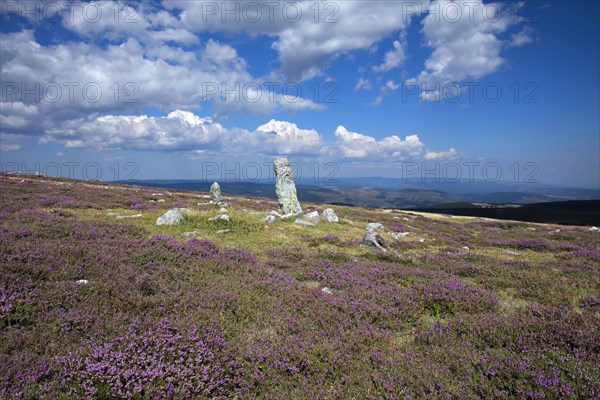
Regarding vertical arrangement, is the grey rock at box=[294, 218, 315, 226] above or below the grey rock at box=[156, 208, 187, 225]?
below

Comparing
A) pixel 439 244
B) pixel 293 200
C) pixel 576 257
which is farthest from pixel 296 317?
pixel 293 200

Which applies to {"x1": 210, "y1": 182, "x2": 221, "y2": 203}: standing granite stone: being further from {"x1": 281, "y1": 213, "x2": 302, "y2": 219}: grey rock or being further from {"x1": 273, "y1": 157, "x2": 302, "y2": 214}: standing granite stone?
{"x1": 281, "y1": 213, "x2": 302, "y2": 219}: grey rock

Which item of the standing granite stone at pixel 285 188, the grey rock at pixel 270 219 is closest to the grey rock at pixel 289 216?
the standing granite stone at pixel 285 188

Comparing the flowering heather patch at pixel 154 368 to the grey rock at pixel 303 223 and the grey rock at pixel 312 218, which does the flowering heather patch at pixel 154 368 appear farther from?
the grey rock at pixel 312 218

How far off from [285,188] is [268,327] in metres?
21.8

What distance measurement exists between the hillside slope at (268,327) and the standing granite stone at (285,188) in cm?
1549

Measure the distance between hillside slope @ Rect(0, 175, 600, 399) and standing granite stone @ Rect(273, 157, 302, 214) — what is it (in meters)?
15.5

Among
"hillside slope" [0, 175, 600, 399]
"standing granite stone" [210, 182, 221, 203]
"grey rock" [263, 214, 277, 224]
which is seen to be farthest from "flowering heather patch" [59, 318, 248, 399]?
"standing granite stone" [210, 182, 221, 203]

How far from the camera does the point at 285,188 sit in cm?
2853

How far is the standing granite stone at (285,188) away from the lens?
28.1 m

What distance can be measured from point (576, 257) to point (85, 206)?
34779 millimetres

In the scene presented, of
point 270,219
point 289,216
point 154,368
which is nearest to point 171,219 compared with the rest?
point 270,219

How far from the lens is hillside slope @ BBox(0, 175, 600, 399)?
16.2 feet

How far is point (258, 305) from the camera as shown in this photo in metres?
8.15
